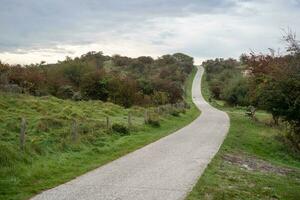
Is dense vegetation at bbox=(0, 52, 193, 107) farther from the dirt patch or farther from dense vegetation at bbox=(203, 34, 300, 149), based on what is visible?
the dirt patch

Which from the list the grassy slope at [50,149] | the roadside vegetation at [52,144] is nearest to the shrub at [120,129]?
the roadside vegetation at [52,144]

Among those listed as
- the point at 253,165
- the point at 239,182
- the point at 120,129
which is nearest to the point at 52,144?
the point at 120,129

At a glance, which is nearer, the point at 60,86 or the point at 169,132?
the point at 169,132

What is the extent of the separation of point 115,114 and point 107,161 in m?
19.8

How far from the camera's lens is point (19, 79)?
1933 inches

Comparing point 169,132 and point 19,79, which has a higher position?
point 19,79

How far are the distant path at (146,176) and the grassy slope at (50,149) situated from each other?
1.86 feet

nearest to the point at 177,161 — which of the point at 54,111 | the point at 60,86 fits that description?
the point at 54,111

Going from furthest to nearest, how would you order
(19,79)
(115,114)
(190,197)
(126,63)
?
(126,63) → (19,79) → (115,114) → (190,197)

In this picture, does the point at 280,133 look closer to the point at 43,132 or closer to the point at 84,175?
the point at 43,132

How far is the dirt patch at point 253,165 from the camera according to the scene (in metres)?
19.2

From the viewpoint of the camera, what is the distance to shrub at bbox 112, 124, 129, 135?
2485cm

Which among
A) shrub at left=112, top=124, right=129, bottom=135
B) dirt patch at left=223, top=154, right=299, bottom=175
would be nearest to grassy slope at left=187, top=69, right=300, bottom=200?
dirt patch at left=223, top=154, right=299, bottom=175

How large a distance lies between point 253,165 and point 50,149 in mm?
8298
